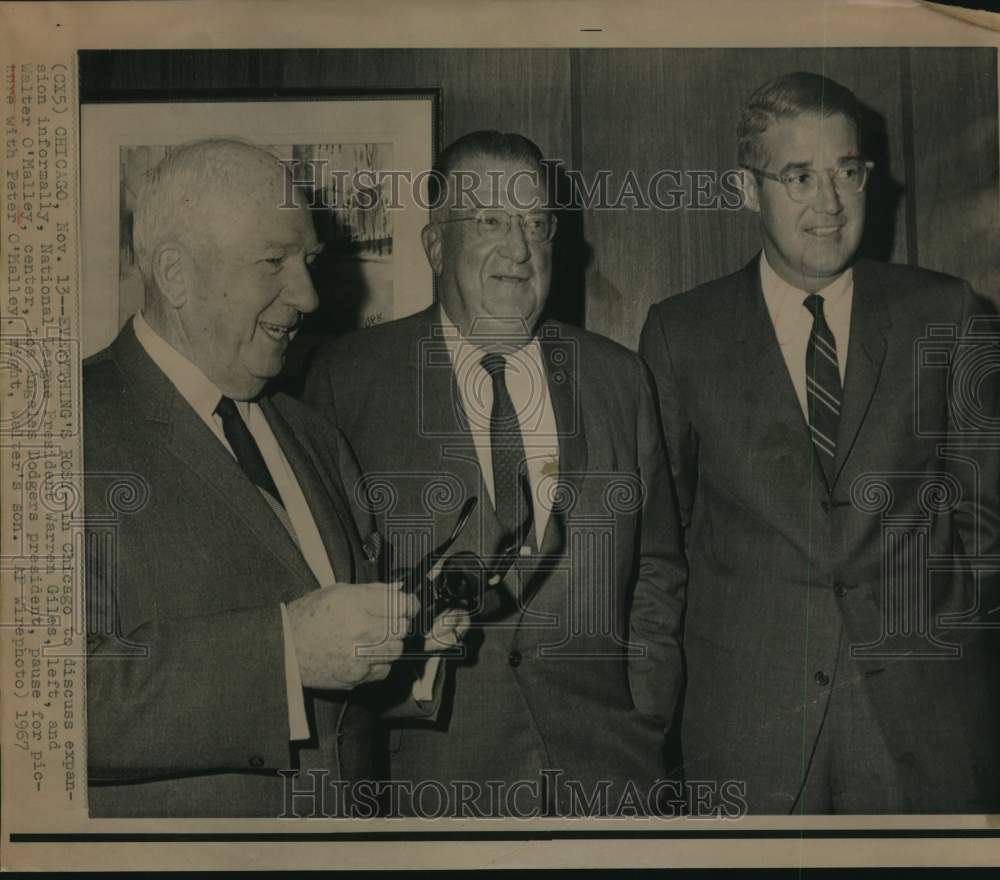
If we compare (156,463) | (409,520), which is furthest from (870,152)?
(156,463)

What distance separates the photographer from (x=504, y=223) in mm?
1685

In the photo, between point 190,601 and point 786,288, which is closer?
point 190,601

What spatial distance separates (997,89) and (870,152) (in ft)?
0.76

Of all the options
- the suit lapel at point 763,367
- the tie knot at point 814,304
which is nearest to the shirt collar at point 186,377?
the suit lapel at point 763,367

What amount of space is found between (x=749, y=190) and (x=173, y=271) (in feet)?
2.71

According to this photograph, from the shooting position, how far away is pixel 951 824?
173 cm

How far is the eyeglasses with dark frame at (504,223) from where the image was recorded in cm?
168

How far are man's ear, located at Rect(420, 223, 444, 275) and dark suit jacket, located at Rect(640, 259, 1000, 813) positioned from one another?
313 mm

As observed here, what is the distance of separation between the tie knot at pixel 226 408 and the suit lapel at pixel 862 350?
2.80ft

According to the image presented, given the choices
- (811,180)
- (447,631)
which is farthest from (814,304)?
(447,631)

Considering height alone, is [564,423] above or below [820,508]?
above

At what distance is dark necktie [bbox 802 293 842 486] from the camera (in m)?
1.70

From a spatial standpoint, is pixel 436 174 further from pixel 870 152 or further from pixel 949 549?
pixel 949 549

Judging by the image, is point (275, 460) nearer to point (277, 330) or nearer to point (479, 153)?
point (277, 330)
